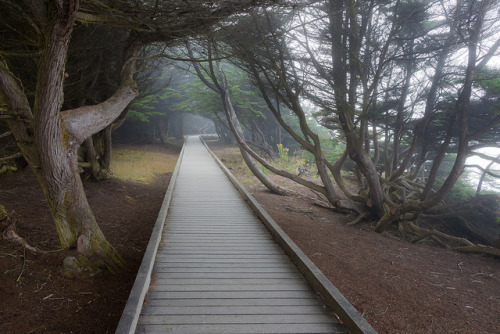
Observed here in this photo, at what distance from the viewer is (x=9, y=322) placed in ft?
9.20

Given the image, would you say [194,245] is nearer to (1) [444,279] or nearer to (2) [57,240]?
(2) [57,240]

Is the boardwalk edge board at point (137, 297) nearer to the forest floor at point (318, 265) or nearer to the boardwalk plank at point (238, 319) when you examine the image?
the boardwalk plank at point (238, 319)

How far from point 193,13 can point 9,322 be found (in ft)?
12.1

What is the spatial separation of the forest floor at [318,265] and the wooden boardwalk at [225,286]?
1.69 feet

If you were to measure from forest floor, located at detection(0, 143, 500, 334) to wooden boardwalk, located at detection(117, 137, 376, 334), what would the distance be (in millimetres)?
515

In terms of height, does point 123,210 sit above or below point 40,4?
below

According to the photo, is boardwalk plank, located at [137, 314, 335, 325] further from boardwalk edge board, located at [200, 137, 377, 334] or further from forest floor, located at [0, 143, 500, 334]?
forest floor, located at [0, 143, 500, 334]

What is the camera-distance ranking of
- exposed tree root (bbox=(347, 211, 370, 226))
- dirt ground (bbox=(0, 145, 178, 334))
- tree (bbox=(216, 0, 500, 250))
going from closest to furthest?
dirt ground (bbox=(0, 145, 178, 334)), tree (bbox=(216, 0, 500, 250)), exposed tree root (bbox=(347, 211, 370, 226))

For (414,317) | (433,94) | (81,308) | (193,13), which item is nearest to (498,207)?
(433,94)

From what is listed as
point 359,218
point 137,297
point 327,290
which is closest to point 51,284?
point 137,297

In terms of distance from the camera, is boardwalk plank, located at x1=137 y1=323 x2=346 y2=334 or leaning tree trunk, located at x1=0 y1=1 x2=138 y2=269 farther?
leaning tree trunk, located at x1=0 y1=1 x2=138 y2=269

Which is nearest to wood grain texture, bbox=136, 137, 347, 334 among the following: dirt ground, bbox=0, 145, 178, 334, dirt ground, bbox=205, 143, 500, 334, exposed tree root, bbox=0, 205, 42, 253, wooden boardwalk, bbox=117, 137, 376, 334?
wooden boardwalk, bbox=117, 137, 376, 334

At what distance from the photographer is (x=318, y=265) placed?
4.68 meters

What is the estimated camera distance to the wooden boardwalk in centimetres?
279
